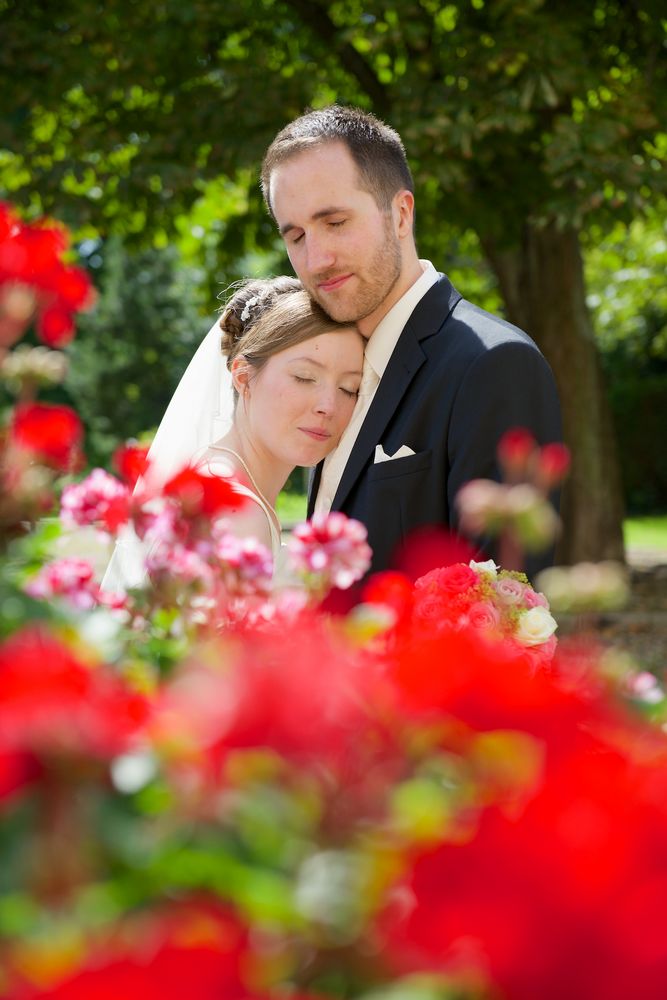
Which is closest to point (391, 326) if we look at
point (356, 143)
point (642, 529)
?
point (356, 143)

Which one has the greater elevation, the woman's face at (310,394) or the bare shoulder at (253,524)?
the woman's face at (310,394)

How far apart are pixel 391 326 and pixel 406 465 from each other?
1.56ft

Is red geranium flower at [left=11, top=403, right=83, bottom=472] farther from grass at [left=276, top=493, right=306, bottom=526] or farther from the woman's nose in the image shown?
grass at [left=276, top=493, right=306, bottom=526]

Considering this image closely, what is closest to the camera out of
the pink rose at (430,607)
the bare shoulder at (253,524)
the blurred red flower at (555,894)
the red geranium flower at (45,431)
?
the blurred red flower at (555,894)

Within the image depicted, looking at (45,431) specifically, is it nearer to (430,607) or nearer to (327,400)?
(430,607)

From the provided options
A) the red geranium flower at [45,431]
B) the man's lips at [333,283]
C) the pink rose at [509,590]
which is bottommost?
the pink rose at [509,590]

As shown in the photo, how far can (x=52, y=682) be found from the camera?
0.70m

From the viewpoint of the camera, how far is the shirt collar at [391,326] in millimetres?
3420

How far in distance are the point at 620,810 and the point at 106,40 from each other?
29.1 ft

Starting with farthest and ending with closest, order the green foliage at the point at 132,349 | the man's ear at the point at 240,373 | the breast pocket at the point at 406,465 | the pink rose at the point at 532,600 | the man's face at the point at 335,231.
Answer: the green foliage at the point at 132,349 → the man's ear at the point at 240,373 → the man's face at the point at 335,231 → the breast pocket at the point at 406,465 → the pink rose at the point at 532,600

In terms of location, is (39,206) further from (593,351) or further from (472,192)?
(593,351)

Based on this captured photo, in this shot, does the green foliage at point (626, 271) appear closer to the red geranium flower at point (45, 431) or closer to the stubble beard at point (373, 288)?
the stubble beard at point (373, 288)

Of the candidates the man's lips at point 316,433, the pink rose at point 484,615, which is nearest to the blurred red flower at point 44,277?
the pink rose at point 484,615

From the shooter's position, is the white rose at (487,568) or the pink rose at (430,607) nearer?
the pink rose at (430,607)
